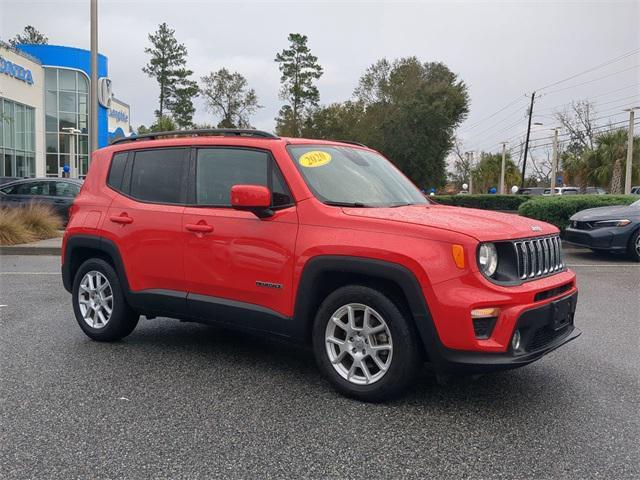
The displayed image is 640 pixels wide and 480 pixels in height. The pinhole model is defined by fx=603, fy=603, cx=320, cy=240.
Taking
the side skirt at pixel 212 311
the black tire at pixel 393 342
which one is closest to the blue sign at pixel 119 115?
the side skirt at pixel 212 311

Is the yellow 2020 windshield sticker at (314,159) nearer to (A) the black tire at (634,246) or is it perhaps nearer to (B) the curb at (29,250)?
(A) the black tire at (634,246)

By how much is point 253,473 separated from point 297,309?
4.45 ft

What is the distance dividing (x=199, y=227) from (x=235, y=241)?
386 mm

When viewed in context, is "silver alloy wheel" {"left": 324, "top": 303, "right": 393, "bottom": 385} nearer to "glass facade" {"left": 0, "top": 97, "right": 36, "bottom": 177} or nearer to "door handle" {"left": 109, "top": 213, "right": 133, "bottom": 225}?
"door handle" {"left": 109, "top": 213, "right": 133, "bottom": 225}

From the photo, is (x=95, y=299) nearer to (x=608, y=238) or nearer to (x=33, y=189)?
(x=608, y=238)

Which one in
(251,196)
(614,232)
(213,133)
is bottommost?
(614,232)

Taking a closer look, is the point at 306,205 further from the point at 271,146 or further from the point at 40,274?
the point at 40,274

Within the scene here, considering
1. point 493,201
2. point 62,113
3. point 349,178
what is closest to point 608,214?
point 349,178

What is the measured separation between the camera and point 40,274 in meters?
10.1

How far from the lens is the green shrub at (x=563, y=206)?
14406 millimetres

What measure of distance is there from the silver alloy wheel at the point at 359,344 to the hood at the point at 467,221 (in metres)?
0.64

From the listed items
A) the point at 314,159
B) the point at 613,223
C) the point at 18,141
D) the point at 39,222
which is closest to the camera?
the point at 314,159

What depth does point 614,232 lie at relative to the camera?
11.6 meters

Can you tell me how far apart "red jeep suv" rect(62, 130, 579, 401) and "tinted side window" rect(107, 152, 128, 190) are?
0.05 feet
